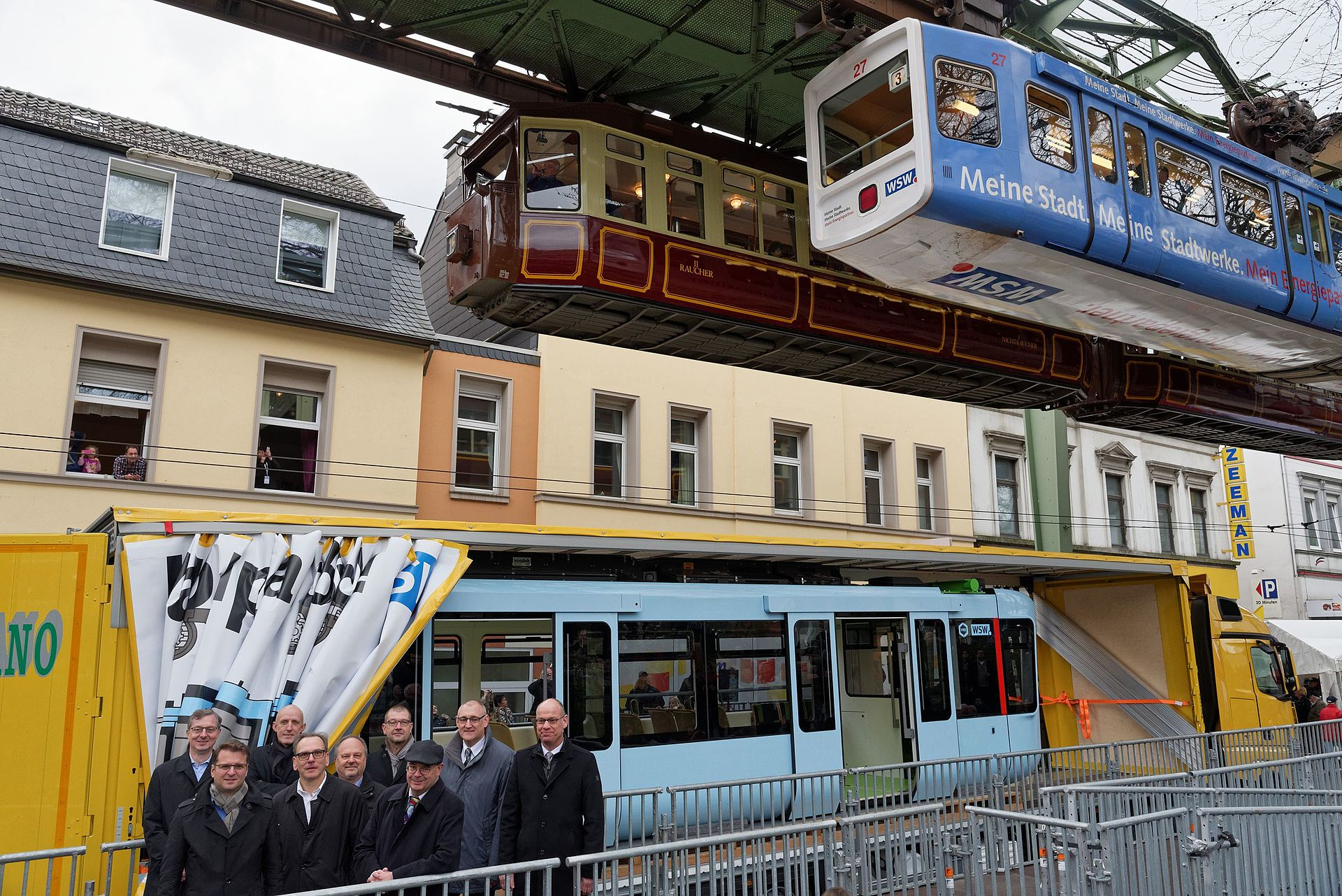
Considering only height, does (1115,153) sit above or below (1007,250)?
above

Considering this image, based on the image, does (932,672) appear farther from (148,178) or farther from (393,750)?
(148,178)

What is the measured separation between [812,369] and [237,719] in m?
8.69

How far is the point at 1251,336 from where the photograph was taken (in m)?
13.9

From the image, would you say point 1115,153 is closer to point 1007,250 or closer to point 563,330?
point 1007,250

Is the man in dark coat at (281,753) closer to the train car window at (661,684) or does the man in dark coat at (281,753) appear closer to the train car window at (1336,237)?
the train car window at (661,684)

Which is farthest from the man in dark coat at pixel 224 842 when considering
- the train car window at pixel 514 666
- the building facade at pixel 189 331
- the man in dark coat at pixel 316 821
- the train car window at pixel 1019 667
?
A: the building facade at pixel 189 331

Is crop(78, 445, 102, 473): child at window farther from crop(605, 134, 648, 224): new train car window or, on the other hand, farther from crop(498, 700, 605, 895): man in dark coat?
crop(498, 700, 605, 895): man in dark coat

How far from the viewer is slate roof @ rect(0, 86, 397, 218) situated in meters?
16.3

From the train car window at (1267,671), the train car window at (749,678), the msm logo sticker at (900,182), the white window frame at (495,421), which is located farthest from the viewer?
the white window frame at (495,421)

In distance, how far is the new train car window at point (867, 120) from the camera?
388 inches

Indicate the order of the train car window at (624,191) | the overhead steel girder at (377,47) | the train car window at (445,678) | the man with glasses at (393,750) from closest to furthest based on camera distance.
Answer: the man with glasses at (393,750) < the train car window at (445,678) < the overhead steel girder at (377,47) < the train car window at (624,191)

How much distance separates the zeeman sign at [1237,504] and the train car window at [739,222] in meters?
26.2

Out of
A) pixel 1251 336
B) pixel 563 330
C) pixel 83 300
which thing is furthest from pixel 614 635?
pixel 83 300

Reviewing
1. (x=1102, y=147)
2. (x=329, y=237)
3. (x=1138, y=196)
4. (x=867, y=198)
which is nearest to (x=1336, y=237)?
(x=1138, y=196)
